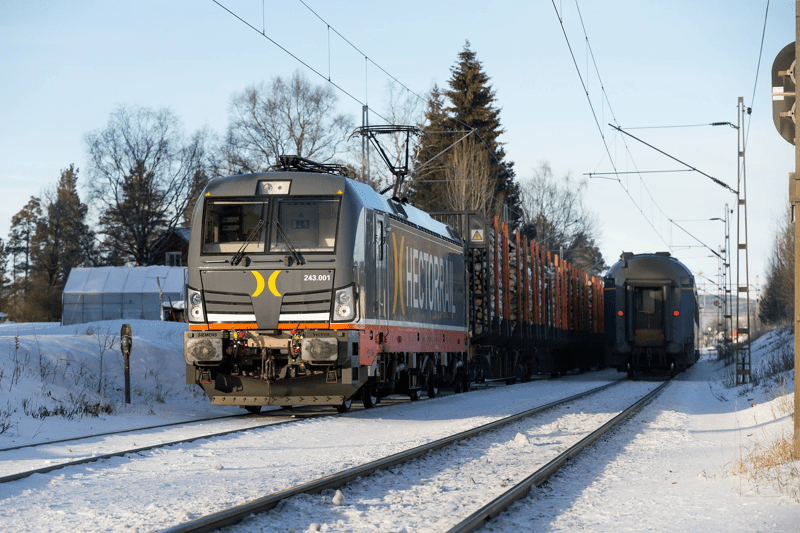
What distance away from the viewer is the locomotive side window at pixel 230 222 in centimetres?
1414

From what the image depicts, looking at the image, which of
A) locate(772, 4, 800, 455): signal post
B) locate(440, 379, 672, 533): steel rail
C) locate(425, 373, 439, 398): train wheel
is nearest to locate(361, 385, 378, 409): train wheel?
locate(425, 373, 439, 398): train wheel

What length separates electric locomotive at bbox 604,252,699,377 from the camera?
98.9ft

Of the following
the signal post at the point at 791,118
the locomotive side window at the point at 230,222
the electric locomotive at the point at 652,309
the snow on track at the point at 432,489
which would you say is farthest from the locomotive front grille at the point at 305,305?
the electric locomotive at the point at 652,309

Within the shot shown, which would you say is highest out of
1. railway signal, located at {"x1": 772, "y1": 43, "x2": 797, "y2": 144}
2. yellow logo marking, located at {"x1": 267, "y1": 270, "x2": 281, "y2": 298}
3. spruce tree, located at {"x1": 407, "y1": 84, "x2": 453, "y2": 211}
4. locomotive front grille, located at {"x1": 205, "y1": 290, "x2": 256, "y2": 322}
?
spruce tree, located at {"x1": 407, "y1": 84, "x2": 453, "y2": 211}

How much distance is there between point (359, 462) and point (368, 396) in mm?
6937

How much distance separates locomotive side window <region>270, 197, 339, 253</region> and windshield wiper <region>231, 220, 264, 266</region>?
215 mm

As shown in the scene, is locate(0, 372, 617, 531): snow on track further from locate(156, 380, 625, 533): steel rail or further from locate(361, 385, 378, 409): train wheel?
locate(361, 385, 378, 409): train wheel

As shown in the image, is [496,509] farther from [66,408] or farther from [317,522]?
[66,408]

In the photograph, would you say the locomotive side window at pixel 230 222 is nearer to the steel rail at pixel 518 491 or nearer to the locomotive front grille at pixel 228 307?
the locomotive front grille at pixel 228 307

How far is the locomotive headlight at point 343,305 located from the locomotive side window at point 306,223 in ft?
2.41

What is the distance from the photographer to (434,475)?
8.98 m

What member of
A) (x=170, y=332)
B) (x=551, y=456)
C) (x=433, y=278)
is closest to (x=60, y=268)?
(x=170, y=332)

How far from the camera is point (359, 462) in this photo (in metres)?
9.63

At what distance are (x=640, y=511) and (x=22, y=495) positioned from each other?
483 cm
